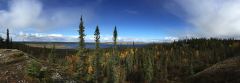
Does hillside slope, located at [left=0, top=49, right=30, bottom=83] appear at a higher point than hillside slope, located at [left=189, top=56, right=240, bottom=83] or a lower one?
higher

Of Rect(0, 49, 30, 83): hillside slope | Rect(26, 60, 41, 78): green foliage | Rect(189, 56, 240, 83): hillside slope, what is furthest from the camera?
Rect(189, 56, 240, 83): hillside slope

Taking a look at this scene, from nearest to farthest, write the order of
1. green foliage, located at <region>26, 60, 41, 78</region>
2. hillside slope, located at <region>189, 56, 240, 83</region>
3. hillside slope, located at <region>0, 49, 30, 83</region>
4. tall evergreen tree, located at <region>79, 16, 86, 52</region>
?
green foliage, located at <region>26, 60, 41, 78</region>
hillside slope, located at <region>0, 49, 30, 83</region>
tall evergreen tree, located at <region>79, 16, 86, 52</region>
hillside slope, located at <region>189, 56, 240, 83</region>

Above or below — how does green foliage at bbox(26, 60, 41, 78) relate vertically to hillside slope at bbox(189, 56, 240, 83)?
above

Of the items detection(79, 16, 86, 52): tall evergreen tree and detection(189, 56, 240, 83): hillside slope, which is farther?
detection(189, 56, 240, 83): hillside slope

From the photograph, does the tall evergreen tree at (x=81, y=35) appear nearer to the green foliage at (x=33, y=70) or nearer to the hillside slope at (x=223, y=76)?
the hillside slope at (x=223, y=76)

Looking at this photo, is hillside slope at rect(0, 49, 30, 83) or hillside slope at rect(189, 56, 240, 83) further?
hillside slope at rect(189, 56, 240, 83)

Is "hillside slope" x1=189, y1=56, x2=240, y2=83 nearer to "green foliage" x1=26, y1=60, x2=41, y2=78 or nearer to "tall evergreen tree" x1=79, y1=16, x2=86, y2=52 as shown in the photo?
"tall evergreen tree" x1=79, y1=16, x2=86, y2=52

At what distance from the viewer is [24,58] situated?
21.8 meters

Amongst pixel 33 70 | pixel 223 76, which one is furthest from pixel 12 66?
pixel 223 76

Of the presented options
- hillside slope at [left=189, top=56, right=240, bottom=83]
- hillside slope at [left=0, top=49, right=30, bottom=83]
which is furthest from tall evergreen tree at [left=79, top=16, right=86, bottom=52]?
hillside slope at [left=0, top=49, right=30, bottom=83]

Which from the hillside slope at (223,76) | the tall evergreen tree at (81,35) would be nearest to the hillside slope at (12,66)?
the tall evergreen tree at (81,35)

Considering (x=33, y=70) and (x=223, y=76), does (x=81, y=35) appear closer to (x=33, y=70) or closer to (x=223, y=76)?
(x=223, y=76)

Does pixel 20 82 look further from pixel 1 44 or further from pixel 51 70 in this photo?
pixel 1 44

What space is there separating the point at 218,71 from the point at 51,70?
10080cm
